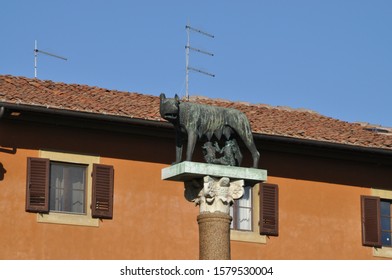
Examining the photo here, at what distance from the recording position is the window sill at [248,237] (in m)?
26.8

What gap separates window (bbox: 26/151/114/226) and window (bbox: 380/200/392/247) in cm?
574

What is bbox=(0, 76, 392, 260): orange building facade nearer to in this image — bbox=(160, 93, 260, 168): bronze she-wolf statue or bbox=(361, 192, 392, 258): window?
bbox=(361, 192, 392, 258): window

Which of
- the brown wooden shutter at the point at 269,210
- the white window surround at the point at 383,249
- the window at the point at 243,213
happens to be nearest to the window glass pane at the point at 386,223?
the white window surround at the point at 383,249

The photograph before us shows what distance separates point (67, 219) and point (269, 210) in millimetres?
4046

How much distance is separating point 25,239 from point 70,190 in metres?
1.29

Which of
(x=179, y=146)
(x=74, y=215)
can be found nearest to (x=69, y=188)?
(x=74, y=215)

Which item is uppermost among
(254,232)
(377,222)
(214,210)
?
(377,222)

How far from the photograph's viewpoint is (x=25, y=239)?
24953 millimetres

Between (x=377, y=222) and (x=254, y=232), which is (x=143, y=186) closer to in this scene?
(x=254, y=232)

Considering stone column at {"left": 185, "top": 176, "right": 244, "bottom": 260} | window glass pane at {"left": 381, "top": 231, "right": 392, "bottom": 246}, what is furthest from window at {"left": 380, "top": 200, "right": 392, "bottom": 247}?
stone column at {"left": 185, "top": 176, "right": 244, "bottom": 260}

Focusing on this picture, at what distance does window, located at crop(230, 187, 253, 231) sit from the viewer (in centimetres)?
2694

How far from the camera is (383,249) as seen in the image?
2827 cm
